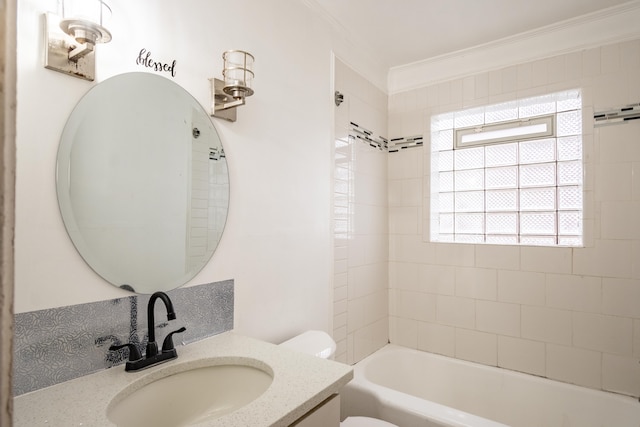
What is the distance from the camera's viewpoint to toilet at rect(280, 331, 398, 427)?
161cm

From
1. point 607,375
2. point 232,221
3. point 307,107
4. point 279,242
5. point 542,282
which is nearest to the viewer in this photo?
point 232,221

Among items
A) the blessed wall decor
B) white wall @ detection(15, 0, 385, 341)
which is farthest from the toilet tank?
the blessed wall decor

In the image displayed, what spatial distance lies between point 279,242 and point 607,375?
2156 mm

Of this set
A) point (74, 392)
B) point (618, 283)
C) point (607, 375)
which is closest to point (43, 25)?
point (74, 392)

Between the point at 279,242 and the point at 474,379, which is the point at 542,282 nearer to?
the point at 474,379

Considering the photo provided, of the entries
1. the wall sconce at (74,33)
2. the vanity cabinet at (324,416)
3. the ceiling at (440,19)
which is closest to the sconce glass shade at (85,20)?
the wall sconce at (74,33)

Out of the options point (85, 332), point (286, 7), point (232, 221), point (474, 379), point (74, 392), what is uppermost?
point (286, 7)

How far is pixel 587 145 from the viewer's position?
86.0 inches

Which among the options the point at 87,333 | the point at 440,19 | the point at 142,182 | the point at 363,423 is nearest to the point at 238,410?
the point at 87,333

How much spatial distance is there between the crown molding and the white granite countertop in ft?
7.94

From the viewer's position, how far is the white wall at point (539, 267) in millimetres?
2082

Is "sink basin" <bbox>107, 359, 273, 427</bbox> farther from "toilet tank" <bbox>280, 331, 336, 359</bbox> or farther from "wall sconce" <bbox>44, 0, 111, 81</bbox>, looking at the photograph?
"wall sconce" <bbox>44, 0, 111, 81</bbox>

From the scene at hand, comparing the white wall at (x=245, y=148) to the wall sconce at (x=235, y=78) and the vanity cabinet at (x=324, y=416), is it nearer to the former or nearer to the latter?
the wall sconce at (x=235, y=78)

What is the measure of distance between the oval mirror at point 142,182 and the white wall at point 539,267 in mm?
1854
